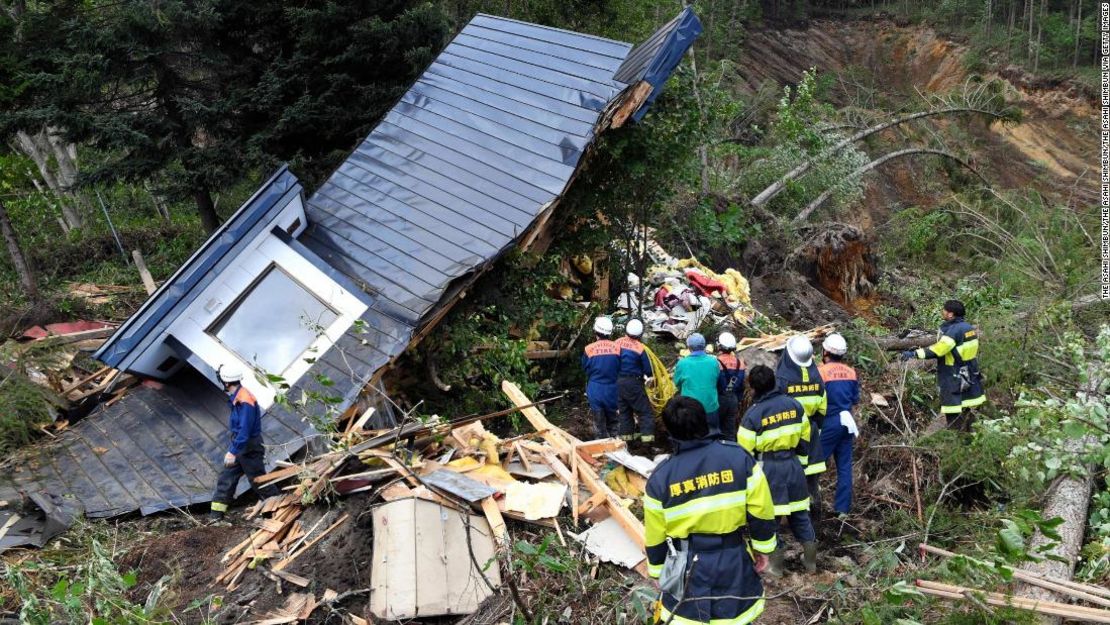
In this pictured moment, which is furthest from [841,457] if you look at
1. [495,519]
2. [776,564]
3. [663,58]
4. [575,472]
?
[663,58]

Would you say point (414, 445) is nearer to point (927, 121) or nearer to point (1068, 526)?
point (1068, 526)

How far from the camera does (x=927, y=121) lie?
755 inches

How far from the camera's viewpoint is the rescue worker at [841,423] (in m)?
6.09

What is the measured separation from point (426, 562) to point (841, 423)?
10.9 feet

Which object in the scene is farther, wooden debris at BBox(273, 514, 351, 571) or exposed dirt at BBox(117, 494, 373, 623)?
wooden debris at BBox(273, 514, 351, 571)

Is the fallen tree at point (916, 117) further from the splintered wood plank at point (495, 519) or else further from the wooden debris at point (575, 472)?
the splintered wood plank at point (495, 519)

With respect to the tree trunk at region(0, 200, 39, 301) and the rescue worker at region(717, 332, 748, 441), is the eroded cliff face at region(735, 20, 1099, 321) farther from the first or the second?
the tree trunk at region(0, 200, 39, 301)

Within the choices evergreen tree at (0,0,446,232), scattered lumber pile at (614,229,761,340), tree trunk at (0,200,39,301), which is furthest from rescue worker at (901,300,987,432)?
tree trunk at (0,200,39,301)

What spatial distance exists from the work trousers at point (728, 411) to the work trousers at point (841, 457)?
3.67 feet

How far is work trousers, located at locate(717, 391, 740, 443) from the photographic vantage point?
718cm

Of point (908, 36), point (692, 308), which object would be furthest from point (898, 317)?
point (908, 36)

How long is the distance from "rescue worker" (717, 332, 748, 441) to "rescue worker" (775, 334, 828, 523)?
1.15 meters

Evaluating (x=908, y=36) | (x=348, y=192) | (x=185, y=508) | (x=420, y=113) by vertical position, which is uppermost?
(x=420, y=113)

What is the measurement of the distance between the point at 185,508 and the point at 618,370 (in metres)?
3.73
